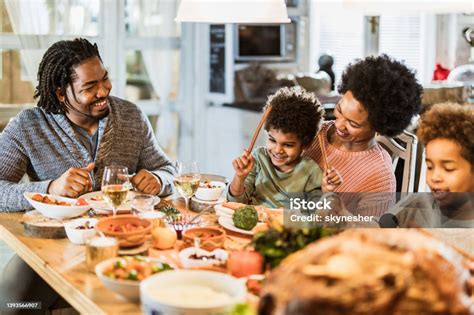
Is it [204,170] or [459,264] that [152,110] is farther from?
[459,264]

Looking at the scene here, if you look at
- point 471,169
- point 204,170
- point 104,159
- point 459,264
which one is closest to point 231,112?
point 204,170

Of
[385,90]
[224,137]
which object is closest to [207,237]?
[385,90]

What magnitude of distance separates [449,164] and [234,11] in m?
0.77

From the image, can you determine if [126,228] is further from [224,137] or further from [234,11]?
[224,137]

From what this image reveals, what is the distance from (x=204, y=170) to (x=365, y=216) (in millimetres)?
3206

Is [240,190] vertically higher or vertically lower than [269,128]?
lower

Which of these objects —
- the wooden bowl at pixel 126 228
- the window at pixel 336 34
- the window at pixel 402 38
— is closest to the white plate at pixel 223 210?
the wooden bowl at pixel 126 228

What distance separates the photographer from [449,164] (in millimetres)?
2129

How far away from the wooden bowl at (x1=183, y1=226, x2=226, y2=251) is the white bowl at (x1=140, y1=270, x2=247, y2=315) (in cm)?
32

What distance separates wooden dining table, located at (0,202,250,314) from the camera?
177 cm

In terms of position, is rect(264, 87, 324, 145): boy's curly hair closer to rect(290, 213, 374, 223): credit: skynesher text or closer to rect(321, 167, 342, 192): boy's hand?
rect(321, 167, 342, 192): boy's hand

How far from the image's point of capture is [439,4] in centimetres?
244

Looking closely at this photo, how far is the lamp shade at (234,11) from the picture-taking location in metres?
2.31

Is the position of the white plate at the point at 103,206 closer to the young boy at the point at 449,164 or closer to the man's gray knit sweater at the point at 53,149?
the man's gray knit sweater at the point at 53,149
